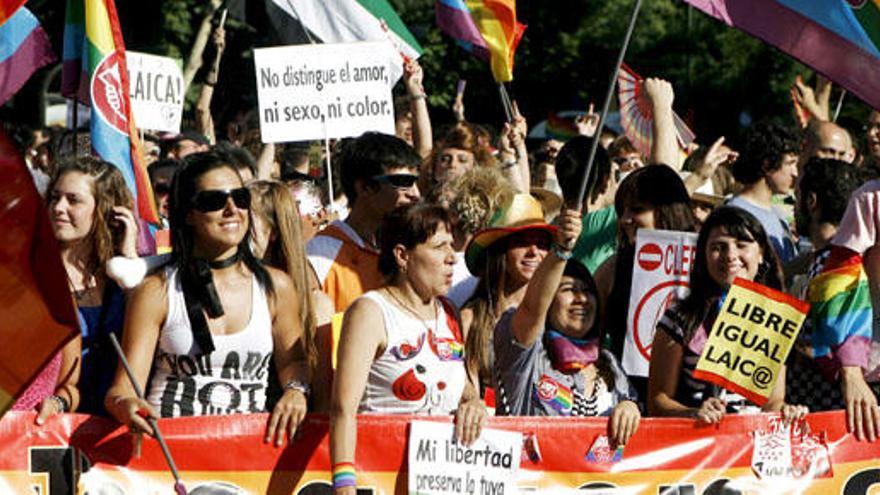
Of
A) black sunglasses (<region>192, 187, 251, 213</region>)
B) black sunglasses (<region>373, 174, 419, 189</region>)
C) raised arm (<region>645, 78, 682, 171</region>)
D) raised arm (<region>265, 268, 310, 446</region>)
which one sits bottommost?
→ raised arm (<region>265, 268, 310, 446</region>)

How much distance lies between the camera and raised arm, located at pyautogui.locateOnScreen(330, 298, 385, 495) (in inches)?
255

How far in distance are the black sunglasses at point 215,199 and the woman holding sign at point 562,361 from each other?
1103 millimetres

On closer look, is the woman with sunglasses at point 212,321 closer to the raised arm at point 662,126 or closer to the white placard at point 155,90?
the raised arm at point 662,126

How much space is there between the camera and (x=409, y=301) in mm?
6848

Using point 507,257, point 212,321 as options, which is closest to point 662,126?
point 507,257

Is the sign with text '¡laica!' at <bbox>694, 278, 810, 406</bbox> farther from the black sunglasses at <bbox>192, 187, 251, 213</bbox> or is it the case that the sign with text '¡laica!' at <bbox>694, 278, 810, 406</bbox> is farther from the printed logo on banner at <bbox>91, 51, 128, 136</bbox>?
the printed logo on banner at <bbox>91, 51, 128, 136</bbox>

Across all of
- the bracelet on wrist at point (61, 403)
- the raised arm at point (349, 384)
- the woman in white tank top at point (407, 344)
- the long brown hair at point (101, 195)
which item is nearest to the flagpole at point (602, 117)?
the woman in white tank top at point (407, 344)

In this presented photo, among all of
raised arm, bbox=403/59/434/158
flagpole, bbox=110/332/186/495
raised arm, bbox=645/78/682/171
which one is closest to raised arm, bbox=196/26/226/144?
raised arm, bbox=403/59/434/158

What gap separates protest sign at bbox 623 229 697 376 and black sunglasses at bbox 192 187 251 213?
6.69 ft

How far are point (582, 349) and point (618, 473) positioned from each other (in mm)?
495

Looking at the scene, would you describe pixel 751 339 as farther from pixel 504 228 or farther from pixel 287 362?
pixel 287 362

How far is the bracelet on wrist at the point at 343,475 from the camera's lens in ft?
21.1

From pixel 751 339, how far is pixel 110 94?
389 centimetres

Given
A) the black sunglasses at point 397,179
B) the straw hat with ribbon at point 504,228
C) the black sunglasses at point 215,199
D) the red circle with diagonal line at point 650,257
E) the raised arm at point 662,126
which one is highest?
the raised arm at point 662,126
